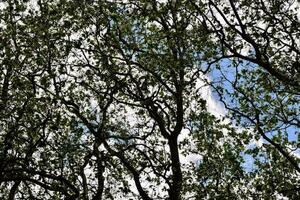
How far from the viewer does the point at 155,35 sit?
63.5 feet

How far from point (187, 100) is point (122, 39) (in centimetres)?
361

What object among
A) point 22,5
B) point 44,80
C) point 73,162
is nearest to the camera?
point 73,162

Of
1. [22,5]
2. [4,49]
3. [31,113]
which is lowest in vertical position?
[31,113]

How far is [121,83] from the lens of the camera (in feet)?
60.0

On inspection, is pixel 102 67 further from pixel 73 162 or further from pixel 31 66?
pixel 73 162

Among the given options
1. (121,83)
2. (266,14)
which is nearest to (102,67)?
(121,83)

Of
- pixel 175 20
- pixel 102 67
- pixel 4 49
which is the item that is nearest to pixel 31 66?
pixel 4 49

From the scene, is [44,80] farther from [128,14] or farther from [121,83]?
[128,14]

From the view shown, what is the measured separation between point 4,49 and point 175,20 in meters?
6.81

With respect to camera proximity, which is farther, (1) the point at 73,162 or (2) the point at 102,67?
(2) the point at 102,67

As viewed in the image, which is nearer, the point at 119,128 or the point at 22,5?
the point at 119,128

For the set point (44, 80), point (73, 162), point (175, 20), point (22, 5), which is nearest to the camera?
point (73, 162)

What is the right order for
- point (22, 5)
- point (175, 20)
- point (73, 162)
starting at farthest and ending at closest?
point (22, 5) < point (175, 20) < point (73, 162)

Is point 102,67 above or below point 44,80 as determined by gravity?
above
